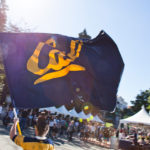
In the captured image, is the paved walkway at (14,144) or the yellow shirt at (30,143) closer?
the yellow shirt at (30,143)

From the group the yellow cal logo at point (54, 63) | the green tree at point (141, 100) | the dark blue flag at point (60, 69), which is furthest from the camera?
the green tree at point (141, 100)

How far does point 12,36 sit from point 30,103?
1.36 meters

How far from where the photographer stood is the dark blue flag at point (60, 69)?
3.82m

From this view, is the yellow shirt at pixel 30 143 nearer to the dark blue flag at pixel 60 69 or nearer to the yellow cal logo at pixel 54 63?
the dark blue flag at pixel 60 69

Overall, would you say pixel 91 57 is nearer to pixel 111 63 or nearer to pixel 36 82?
pixel 111 63

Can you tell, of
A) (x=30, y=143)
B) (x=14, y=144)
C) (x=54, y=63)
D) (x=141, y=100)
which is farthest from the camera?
(x=141, y=100)

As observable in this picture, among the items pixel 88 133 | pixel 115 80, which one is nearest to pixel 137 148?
pixel 88 133

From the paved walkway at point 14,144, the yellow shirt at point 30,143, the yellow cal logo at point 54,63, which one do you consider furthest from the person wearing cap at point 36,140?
the paved walkway at point 14,144

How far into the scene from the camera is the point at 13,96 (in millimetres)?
3559

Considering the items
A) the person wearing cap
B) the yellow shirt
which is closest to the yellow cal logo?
the person wearing cap

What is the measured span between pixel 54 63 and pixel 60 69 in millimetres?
189

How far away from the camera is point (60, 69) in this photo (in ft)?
14.6

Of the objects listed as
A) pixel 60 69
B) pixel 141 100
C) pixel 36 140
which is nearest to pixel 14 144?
pixel 60 69

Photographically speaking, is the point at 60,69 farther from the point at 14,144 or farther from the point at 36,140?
the point at 14,144
